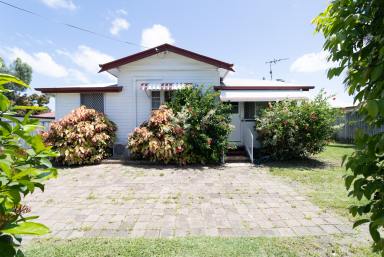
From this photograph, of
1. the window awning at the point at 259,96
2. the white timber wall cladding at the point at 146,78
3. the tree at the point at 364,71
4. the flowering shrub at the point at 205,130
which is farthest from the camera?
the white timber wall cladding at the point at 146,78

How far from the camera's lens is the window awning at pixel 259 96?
12242mm

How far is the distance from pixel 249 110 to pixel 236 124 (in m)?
1.02

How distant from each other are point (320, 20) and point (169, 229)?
397 cm

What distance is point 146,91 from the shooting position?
1313 centimetres

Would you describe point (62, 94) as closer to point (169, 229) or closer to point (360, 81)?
point (169, 229)

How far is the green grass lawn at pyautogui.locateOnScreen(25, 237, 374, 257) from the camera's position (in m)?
3.73

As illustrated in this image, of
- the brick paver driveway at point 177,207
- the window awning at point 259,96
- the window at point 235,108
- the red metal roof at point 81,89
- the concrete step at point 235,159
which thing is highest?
the red metal roof at point 81,89

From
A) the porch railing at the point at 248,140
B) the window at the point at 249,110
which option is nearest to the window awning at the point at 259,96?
the window at the point at 249,110

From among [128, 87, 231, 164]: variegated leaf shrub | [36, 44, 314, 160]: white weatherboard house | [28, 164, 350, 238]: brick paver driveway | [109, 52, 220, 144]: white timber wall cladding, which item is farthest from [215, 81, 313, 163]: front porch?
[28, 164, 350, 238]: brick paver driveway

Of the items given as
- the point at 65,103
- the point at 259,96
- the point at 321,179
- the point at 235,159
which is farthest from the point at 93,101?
the point at 321,179

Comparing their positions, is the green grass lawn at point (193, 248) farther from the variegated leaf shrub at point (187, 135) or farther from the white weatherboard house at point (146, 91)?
the white weatherboard house at point (146, 91)

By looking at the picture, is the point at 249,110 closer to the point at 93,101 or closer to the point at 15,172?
the point at 93,101

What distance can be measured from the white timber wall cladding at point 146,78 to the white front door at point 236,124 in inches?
65.0

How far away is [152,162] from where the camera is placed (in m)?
11.1
